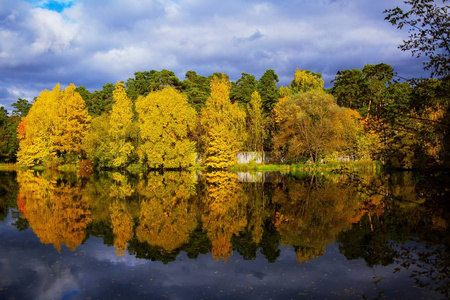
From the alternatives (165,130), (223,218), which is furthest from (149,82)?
(223,218)

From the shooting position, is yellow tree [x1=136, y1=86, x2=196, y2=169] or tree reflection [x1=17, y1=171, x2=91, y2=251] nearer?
tree reflection [x1=17, y1=171, x2=91, y2=251]

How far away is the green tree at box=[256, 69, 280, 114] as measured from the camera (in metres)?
59.6

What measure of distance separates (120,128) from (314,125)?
78.4ft

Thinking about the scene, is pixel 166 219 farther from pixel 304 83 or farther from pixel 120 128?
pixel 304 83

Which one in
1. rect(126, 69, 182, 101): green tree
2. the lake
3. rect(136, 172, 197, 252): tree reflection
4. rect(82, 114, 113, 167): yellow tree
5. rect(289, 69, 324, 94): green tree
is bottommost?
the lake

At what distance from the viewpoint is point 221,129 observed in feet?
149

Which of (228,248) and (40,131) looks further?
(40,131)

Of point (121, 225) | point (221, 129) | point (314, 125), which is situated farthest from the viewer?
point (221, 129)

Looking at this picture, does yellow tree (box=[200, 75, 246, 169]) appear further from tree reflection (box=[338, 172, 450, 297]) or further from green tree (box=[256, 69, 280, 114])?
tree reflection (box=[338, 172, 450, 297])

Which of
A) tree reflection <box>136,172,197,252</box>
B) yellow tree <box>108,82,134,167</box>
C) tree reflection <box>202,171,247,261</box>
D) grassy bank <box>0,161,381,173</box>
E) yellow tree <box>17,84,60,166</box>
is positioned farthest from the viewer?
yellow tree <box>17,84,60,166</box>

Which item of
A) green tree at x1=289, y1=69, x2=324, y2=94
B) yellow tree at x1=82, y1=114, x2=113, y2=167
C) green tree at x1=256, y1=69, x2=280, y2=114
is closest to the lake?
yellow tree at x1=82, y1=114, x2=113, y2=167

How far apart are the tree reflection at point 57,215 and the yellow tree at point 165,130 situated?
66.4ft

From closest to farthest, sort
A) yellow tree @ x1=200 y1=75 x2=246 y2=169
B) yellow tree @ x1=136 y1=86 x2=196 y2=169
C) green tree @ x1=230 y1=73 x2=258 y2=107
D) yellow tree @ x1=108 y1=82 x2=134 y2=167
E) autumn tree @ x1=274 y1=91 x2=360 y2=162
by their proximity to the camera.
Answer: autumn tree @ x1=274 y1=91 x2=360 y2=162 < yellow tree @ x1=136 y1=86 x2=196 y2=169 < yellow tree @ x1=108 y1=82 x2=134 y2=167 < yellow tree @ x1=200 y1=75 x2=246 y2=169 < green tree @ x1=230 y1=73 x2=258 y2=107

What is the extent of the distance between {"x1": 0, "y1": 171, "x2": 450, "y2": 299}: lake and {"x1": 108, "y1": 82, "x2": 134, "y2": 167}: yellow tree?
84.3 ft
